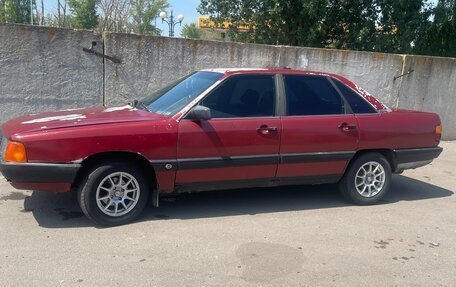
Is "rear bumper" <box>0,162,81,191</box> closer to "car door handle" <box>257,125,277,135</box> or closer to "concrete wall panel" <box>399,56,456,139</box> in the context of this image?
"car door handle" <box>257,125,277,135</box>

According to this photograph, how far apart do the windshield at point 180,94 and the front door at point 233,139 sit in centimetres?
19

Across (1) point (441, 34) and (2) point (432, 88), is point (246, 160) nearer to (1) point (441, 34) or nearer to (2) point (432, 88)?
(2) point (432, 88)

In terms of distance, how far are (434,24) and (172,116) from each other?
11.0m

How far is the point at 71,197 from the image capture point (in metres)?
5.49

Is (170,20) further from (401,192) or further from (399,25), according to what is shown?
(401,192)

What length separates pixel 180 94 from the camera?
17.4ft

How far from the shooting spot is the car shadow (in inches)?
196

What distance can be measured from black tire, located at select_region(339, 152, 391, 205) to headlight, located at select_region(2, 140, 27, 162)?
12.1 feet

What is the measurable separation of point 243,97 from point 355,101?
150cm

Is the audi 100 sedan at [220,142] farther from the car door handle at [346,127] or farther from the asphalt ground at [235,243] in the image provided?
the asphalt ground at [235,243]

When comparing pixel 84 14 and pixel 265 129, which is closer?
pixel 265 129

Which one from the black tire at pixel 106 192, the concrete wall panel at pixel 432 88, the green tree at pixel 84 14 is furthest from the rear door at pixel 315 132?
the green tree at pixel 84 14

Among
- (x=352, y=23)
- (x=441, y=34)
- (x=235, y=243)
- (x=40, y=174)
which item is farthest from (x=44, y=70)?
(x=441, y=34)

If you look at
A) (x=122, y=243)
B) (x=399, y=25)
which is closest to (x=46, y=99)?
(x=122, y=243)
